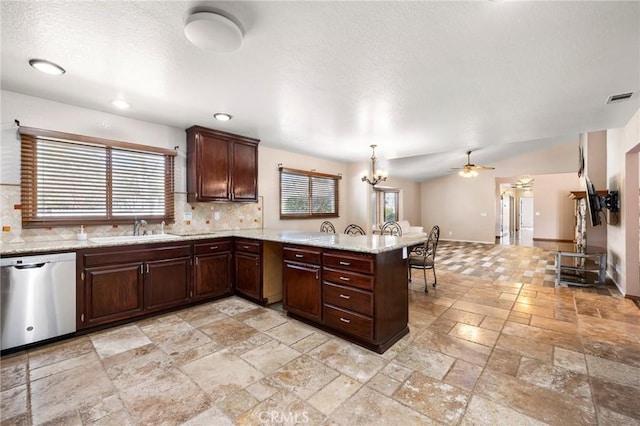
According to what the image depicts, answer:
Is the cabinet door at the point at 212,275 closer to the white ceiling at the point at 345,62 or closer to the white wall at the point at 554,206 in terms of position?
the white ceiling at the point at 345,62

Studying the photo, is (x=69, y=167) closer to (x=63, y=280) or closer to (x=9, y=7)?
(x=63, y=280)

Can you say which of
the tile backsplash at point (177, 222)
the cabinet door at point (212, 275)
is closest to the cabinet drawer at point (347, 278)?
the cabinet door at point (212, 275)

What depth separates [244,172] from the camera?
4301 mm

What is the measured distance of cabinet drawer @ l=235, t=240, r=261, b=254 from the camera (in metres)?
3.53

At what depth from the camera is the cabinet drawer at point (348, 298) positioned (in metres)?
2.42

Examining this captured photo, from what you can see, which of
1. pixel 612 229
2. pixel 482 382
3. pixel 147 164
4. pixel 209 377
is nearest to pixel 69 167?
pixel 147 164

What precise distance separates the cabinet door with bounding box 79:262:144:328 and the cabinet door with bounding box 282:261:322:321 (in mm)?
1611

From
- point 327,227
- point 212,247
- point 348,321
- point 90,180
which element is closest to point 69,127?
point 90,180

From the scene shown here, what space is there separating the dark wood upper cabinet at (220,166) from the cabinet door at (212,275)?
842 mm

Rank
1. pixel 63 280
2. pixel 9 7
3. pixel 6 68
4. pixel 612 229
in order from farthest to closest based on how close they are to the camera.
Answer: pixel 612 229 < pixel 63 280 < pixel 6 68 < pixel 9 7

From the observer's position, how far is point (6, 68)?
2.24m

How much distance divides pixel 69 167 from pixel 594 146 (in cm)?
860

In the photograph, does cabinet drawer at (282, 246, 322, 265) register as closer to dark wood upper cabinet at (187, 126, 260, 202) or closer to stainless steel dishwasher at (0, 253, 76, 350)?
dark wood upper cabinet at (187, 126, 260, 202)

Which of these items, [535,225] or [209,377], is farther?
[535,225]
